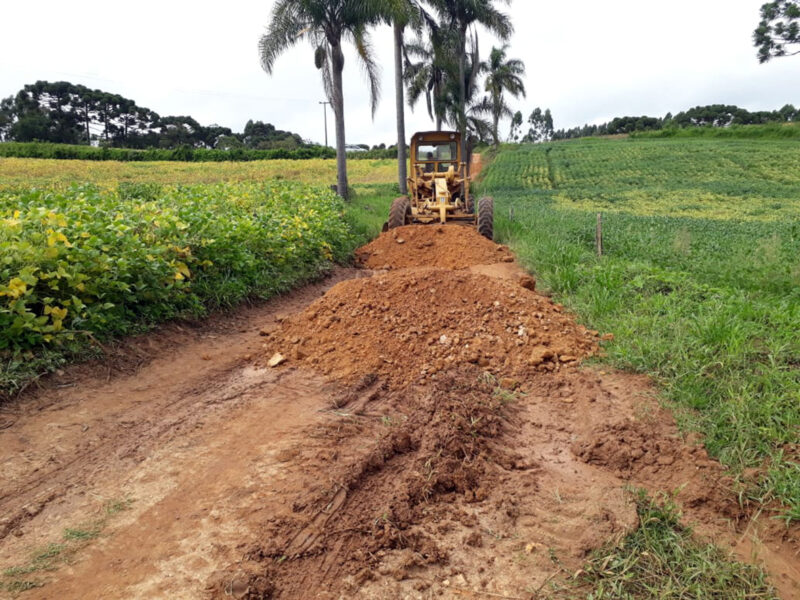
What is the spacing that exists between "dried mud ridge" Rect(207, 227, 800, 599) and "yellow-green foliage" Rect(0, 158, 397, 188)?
2619 cm

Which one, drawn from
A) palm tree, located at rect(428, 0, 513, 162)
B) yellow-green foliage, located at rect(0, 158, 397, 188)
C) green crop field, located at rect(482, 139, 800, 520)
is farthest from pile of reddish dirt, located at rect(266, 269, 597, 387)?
yellow-green foliage, located at rect(0, 158, 397, 188)

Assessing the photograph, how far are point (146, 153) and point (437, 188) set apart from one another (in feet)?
137

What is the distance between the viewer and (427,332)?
5406 millimetres

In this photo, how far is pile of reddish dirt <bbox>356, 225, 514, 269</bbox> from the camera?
1016 centimetres

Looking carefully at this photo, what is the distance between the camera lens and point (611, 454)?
340 centimetres

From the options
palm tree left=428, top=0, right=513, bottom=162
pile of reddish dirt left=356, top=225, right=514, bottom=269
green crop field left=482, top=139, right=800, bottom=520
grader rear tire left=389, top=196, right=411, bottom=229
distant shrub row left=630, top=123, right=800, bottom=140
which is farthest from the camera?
distant shrub row left=630, top=123, right=800, bottom=140

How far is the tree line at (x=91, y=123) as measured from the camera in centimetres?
5903

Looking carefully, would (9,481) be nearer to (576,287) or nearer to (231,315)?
(231,315)

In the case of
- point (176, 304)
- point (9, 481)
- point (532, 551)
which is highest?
point (176, 304)

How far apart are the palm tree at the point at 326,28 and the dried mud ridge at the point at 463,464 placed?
45.1ft

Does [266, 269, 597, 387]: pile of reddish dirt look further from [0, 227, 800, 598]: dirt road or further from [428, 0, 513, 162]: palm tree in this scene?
[428, 0, 513, 162]: palm tree

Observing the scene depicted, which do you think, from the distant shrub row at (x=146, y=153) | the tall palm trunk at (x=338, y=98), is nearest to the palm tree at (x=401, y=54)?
the tall palm trunk at (x=338, y=98)

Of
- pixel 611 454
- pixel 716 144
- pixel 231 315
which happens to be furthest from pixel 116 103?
pixel 611 454

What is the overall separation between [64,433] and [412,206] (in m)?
10.3
